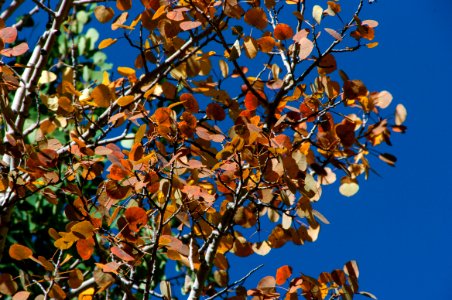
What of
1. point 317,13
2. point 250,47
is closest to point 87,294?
point 250,47

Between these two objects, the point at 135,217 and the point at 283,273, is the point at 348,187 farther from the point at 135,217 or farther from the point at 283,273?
the point at 135,217

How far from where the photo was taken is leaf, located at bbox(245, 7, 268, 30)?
2.11 m

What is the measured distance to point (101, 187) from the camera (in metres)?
2.08

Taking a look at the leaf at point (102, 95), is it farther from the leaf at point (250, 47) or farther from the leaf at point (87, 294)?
the leaf at point (87, 294)

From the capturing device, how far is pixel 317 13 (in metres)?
2.09

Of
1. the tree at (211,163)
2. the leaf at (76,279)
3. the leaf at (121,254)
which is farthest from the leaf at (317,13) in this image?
the leaf at (76,279)

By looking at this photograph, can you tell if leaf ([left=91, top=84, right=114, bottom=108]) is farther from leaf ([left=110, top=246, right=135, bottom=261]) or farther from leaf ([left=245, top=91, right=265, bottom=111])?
leaf ([left=110, top=246, right=135, bottom=261])

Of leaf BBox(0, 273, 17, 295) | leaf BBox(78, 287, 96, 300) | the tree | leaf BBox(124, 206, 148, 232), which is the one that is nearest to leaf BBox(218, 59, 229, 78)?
the tree

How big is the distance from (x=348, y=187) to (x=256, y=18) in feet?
2.34

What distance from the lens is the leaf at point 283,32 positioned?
2074mm

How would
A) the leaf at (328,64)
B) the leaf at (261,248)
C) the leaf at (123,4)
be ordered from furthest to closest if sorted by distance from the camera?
the leaf at (123,4), the leaf at (261,248), the leaf at (328,64)

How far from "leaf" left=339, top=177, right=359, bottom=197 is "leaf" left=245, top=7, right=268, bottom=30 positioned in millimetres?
661

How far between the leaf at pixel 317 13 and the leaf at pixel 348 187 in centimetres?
61

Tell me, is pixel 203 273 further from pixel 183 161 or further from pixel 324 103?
pixel 324 103
